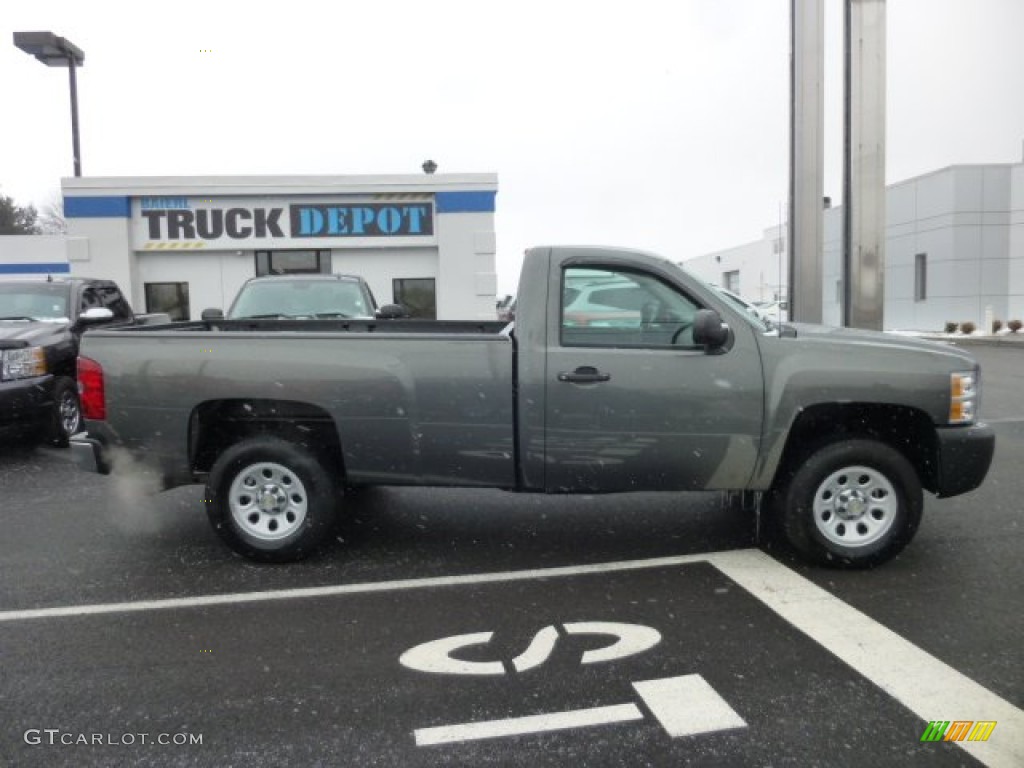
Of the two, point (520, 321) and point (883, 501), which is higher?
point (520, 321)

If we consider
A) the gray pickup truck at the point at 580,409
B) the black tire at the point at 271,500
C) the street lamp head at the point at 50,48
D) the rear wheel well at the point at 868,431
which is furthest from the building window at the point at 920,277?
the black tire at the point at 271,500

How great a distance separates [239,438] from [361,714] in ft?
8.41

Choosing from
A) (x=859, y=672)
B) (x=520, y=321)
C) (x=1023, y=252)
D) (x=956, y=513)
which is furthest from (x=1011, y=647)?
(x=1023, y=252)

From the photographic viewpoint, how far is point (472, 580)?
480 cm

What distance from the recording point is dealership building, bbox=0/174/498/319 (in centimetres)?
1673

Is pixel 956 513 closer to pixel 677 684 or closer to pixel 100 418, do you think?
pixel 677 684

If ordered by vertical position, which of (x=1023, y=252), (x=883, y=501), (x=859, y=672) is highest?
(x=1023, y=252)

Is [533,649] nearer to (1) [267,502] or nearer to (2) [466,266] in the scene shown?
(1) [267,502]

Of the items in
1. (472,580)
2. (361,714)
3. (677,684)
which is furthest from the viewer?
(472,580)

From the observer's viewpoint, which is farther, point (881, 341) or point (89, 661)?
point (881, 341)

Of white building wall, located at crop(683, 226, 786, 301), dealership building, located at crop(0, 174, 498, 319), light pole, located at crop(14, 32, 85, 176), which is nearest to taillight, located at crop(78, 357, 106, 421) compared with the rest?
dealership building, located at crop(0, 174, 498, 319)

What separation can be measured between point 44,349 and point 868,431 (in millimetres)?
7710

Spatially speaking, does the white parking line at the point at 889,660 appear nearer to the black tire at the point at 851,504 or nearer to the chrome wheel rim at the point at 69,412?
the black tire at the point at 851,504

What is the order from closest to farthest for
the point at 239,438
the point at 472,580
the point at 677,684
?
1. the point at 677,684
2. the point at 472,580
3. the point at 239,438
